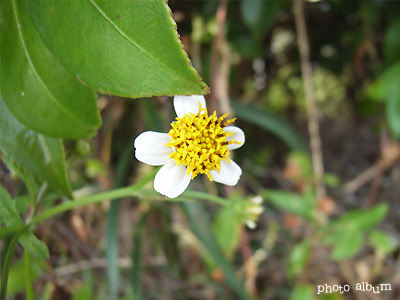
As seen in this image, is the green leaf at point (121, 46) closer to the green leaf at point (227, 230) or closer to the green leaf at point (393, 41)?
the green leaf at point (227, 230)

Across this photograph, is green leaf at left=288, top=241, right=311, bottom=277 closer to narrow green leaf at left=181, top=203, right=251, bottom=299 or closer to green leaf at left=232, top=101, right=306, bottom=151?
narrow green leaf at left=181, top=203, right=251, bottom=299

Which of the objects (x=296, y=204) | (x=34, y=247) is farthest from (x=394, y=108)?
(x=34, y=247)

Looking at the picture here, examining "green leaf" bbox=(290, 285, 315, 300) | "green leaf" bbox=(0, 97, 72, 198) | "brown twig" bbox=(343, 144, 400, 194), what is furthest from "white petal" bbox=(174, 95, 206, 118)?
"brown twig" bbox=(343, 144, 400, 194)

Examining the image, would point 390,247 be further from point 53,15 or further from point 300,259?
point 53,15

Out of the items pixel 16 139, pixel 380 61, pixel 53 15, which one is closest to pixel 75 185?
pixel 16 139

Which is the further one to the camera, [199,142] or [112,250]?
[112,250]

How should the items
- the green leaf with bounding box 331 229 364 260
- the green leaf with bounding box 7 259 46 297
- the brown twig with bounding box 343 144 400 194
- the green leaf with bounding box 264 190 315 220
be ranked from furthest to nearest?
the brown twig with bounding box 343 144 400 194
the green leaf with bounding box 264 190 315 220
the green leaf with bounding box 331 229 364 260
the green leaf with bounding box 7 259 46 297

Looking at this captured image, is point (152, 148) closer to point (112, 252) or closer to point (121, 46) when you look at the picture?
point (121, 46)
